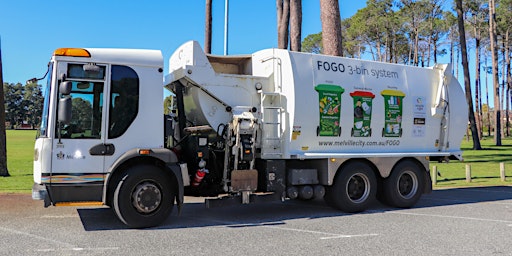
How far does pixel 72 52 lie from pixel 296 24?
12.4 m

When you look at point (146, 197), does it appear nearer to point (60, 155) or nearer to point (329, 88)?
point (60, 155)

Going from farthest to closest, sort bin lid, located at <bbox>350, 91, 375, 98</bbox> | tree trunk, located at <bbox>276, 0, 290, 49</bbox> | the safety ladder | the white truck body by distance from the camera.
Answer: tree trunk, located at <bbox>276, 0, 290, 49</bbox>, bin lid, located at <bbox>350, 91, 375, 98</bbox>, the safety ladder, the white truck body

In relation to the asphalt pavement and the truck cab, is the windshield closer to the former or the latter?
the truck cab

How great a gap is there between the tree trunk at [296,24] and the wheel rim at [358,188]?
30.9 ft

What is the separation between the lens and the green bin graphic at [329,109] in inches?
358

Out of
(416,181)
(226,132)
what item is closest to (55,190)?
(226,132)

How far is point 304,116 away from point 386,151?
232cm

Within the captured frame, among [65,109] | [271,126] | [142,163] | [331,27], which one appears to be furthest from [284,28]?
[65,109]

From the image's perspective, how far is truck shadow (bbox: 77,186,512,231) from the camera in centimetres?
793

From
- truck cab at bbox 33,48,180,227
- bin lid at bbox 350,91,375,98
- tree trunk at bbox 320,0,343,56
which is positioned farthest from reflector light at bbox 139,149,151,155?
tree trunk at bbox 320,0,343,56

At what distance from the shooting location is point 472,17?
53500 mm

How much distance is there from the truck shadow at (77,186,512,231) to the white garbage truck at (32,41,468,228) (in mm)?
366

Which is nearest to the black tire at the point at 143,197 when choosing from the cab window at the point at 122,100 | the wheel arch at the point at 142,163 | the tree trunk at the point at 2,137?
the wheel arch at the point at 142,163

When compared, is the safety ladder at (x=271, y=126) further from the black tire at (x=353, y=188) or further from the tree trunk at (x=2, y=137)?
the tree trunk at (x=2, y=137)
